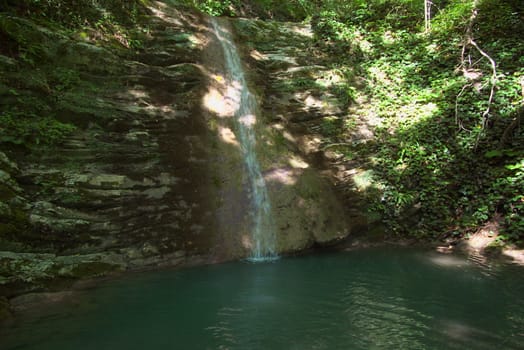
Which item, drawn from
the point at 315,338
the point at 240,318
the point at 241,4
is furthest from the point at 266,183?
the point at 241,4

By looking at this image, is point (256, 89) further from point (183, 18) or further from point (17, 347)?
point (17, 347)

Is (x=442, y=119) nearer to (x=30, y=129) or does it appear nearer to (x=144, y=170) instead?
(x=144, y=170)

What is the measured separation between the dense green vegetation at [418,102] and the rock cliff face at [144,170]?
0.35 metres

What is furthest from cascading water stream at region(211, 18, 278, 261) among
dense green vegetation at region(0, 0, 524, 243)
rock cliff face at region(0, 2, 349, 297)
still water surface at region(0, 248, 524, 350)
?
dense green vegetation at region(0, 0, 524, 243)

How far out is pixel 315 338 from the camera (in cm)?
385

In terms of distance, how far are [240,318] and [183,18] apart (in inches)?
365

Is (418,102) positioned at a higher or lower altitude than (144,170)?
higher

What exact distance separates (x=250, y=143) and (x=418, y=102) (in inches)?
190

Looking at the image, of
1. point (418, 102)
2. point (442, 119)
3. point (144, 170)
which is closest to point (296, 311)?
point (144, 170)

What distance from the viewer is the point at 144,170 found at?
6848mm

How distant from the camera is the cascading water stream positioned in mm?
7297

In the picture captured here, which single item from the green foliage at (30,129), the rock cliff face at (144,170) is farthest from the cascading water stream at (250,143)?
the green foliage at (30,129)

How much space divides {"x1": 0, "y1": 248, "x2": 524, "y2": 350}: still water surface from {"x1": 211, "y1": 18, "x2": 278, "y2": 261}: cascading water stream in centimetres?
92

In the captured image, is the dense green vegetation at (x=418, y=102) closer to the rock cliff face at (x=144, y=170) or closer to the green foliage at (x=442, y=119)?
the green foliage at (x=442, y=119)
